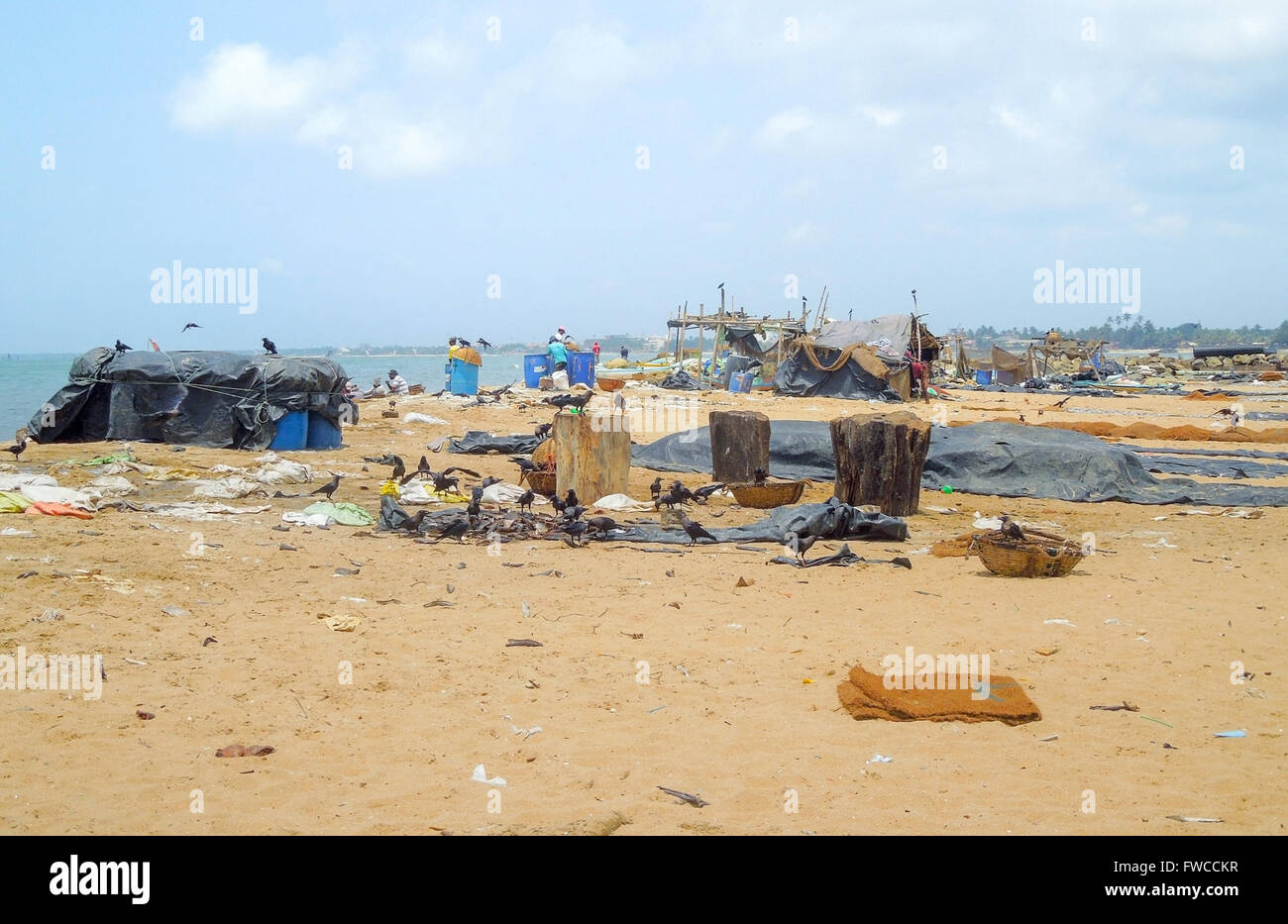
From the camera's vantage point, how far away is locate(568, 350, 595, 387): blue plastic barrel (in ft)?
90.6

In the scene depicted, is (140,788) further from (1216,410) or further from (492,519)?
(1216,410)

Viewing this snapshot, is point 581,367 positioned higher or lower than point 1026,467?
higher

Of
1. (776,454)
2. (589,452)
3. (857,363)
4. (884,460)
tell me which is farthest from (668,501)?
(857,363)

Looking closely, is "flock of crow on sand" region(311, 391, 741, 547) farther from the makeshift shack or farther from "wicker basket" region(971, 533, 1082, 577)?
the makeshift shack

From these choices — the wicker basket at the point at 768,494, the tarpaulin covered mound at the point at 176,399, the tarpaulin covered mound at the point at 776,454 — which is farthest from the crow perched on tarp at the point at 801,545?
the tarpaulin covered mound at the point at 176,399

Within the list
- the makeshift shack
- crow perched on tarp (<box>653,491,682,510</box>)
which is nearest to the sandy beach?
crow perched on tarp (<box>653,491,682,510</box>)

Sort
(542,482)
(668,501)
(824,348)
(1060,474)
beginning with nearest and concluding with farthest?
(668,501) < (542,482) < (1060,474) < (824,348)

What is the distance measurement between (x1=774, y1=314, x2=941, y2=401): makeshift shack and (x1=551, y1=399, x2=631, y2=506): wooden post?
19.0 meters

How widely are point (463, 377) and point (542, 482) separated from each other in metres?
14.2

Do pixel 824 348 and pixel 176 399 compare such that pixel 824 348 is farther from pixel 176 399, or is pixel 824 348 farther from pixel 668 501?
pixel 668 501

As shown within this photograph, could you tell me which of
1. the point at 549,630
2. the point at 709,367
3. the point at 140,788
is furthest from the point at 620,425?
the point at 709,367

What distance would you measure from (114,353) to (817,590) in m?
11.8

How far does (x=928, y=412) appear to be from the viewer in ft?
81.1

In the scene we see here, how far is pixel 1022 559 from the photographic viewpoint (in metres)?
7.27
